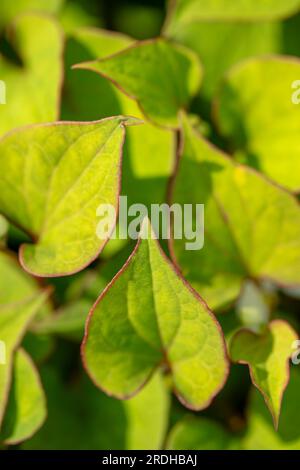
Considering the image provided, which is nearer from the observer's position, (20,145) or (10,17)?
(20,145)

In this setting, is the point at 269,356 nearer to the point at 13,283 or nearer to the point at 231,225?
the point at 231,225

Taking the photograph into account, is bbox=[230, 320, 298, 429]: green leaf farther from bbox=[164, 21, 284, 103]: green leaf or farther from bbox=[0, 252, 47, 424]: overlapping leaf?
bbox=[164, 21, 284, 103]: green leaf

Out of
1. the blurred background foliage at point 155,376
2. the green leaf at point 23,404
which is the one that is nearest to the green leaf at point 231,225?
the blurred background foliage at point 155,376

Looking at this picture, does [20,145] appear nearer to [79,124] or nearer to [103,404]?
[79,124]

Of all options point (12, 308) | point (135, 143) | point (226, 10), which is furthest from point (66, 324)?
point (226, 10)

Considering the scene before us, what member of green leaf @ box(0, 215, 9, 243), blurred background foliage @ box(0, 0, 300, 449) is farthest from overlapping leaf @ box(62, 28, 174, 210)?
green leaf @ box(0, 215, 9, 243)
